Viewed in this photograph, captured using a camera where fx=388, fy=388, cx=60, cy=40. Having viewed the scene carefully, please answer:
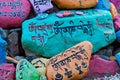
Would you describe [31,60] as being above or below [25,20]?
below

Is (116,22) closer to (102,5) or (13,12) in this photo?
(102,5)

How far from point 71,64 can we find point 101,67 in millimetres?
253

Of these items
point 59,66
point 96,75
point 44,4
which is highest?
point 44,4

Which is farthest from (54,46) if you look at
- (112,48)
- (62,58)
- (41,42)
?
(112,48)

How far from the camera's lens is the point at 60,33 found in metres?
2.38

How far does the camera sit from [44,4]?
2480 millimetres

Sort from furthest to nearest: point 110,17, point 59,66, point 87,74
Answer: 1. point 110,17
2. point 87,74
3. point 59,66

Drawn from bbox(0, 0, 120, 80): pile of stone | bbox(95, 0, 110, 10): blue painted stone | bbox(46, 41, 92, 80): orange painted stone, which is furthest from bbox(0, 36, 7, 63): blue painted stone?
bbox(95, 0, 110, 10): blue painted stone

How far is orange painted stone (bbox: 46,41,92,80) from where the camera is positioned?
211cm

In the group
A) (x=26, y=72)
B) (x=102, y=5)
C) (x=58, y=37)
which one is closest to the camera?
(x=26, y=72)

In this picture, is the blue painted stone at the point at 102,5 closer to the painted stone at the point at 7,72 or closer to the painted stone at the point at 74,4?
the painted stone at the point at 74,4

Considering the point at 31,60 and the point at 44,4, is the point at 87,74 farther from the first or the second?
the point at 44,4

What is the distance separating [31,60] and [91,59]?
0.36 meters

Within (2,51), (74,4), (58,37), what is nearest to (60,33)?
(58,37)
